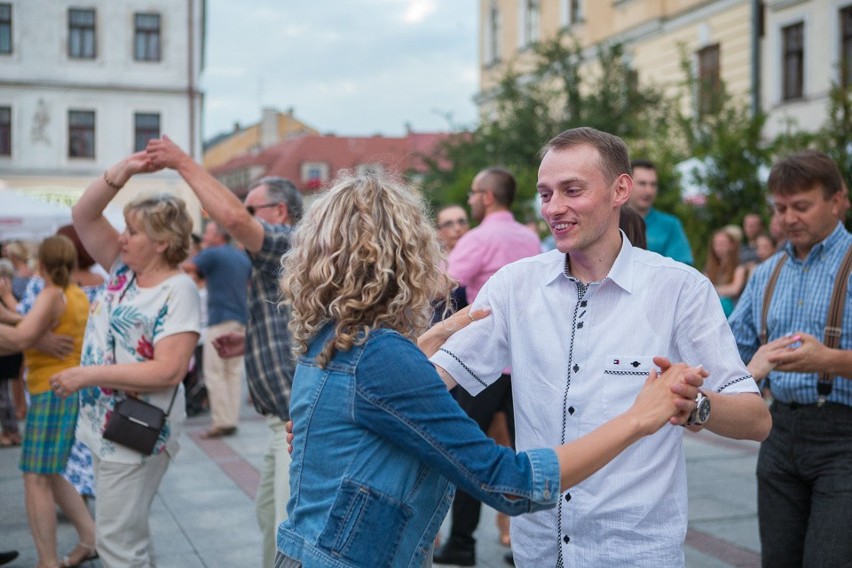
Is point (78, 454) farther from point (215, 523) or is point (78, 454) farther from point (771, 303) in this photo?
point (771, 303)

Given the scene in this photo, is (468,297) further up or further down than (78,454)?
further up

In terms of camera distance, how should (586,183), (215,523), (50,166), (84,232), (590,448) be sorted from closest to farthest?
(590,448) < (586,183) < (84,232) < (215,523) < (50,166)

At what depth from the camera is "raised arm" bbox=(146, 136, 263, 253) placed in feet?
13.3

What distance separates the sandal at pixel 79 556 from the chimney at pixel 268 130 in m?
79.5

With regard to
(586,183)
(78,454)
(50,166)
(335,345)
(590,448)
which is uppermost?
(50,166)

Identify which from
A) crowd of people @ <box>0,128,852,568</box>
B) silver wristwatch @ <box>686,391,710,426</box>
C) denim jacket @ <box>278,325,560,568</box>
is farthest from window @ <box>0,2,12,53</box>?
silver wristwatch @ <box>686,391,710,426</box>

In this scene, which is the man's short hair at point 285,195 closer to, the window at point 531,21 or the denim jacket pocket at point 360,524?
the denim jacket pocket at point 360,524

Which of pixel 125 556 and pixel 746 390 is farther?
pixel 125 556

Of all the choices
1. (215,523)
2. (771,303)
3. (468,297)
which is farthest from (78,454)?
(771,303)

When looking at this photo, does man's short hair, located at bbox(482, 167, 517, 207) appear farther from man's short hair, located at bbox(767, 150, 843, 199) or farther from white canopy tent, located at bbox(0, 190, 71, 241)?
white canopy tent, located at bbox(0, 190, 71, 241)

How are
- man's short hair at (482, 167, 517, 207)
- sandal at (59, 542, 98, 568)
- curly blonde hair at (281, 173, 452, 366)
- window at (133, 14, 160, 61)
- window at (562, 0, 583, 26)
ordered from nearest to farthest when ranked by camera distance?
curly blonde hair at (281, 173, 452, 366)
sandal at (59, 542, 98, 568)
man's short hair at (482, 167, 517, 207)
window at (562, 0, 583, 26)
window at (133, 14, 160, 61)

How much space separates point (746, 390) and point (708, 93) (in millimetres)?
16219

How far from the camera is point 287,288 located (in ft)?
7.97

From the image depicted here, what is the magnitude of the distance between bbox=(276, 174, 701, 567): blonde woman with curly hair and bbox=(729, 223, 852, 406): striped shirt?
5.26 feet
